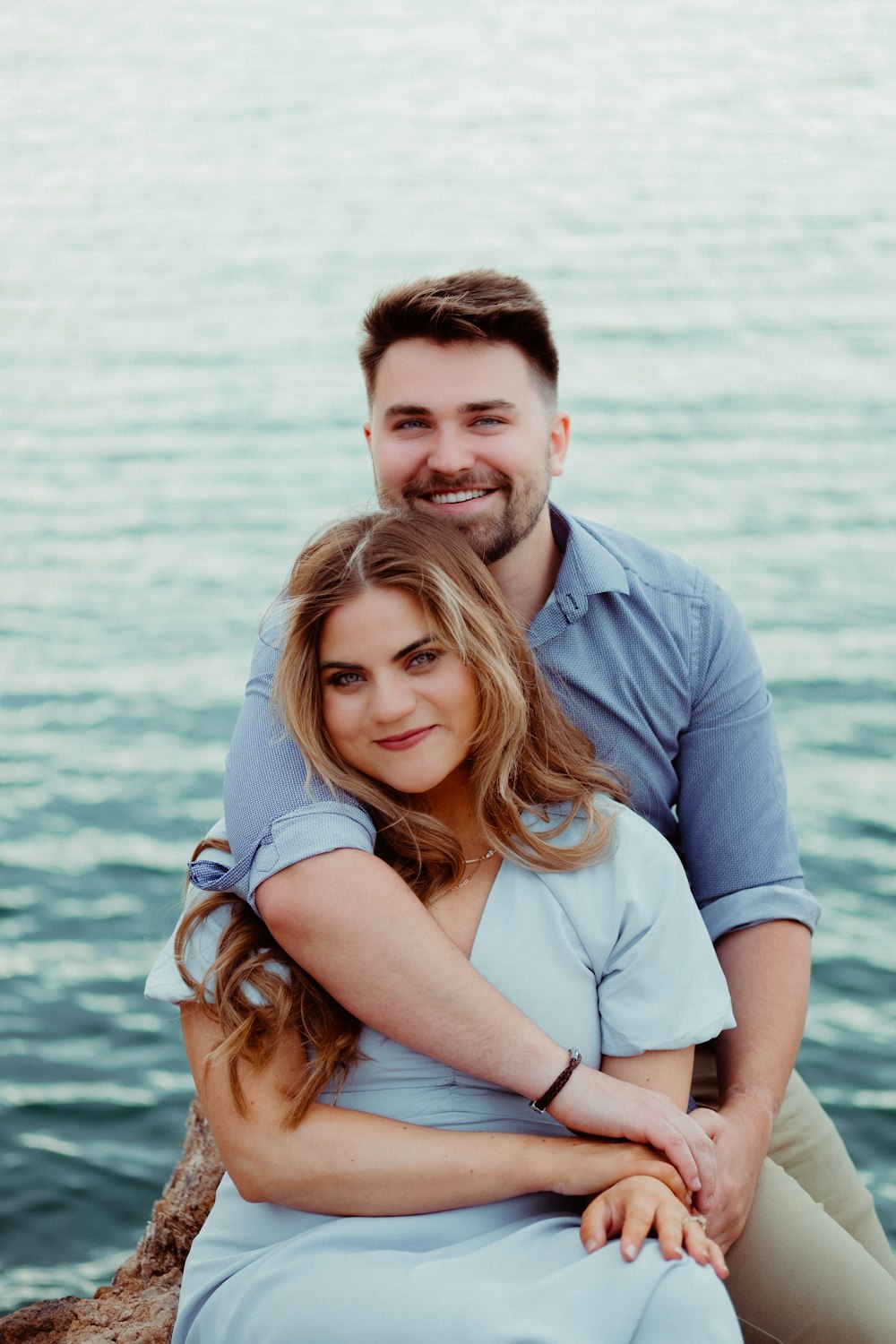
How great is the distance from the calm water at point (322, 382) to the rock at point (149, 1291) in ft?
3.84

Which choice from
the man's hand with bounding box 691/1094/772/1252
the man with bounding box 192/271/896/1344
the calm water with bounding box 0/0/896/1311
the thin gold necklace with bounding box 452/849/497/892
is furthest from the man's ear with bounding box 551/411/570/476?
the calm water with bounding box 0/0/896/1311

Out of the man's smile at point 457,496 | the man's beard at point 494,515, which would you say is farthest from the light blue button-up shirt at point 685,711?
the man's smile at point 457,496

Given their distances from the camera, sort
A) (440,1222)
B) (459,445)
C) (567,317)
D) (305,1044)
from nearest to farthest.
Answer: (440,1222)
(305,1044)
(459,445)
(567,317)

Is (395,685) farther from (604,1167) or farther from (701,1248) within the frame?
(701,1248)

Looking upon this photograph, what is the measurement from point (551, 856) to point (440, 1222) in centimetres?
58

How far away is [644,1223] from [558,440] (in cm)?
178

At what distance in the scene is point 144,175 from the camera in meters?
14.7

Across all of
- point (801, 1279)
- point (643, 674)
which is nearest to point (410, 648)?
point (643, 674)

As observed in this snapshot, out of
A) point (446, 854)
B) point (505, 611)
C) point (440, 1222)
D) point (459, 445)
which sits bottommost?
point (440, 1222)

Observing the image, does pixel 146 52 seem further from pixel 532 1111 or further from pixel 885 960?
pixel 532 1111

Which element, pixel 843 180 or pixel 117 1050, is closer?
pixel 117 1050

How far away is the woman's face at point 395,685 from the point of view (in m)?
2.53

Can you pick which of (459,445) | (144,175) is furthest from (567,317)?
(459,445)

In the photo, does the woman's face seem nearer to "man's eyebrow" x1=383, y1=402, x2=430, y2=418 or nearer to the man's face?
the man's face
